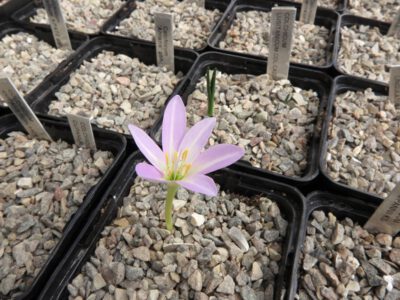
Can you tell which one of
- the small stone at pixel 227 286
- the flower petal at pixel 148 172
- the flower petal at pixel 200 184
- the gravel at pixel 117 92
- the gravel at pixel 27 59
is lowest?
the small stone at pixel 227 286

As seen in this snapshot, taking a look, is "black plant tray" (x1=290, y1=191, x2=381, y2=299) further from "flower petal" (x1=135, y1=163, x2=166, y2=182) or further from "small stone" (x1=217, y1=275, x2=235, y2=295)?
"flower petal" (x1=135, y1=163, x2=166, y2=182)

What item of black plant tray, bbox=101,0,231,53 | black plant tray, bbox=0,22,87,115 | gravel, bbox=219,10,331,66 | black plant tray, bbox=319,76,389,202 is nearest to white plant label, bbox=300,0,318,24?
gravel, bbox=219,10,331,66

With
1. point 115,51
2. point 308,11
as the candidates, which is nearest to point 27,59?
point 115,51

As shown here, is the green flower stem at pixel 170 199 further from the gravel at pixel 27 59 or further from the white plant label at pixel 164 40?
the gravel at pixel 27 59

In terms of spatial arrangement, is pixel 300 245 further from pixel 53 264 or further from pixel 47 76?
pixel 47 76

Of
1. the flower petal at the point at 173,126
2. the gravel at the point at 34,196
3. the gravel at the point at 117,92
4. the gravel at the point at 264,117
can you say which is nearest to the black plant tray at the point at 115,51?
the gravel at the point at 117,92

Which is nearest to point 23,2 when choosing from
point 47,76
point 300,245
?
point 47,76
